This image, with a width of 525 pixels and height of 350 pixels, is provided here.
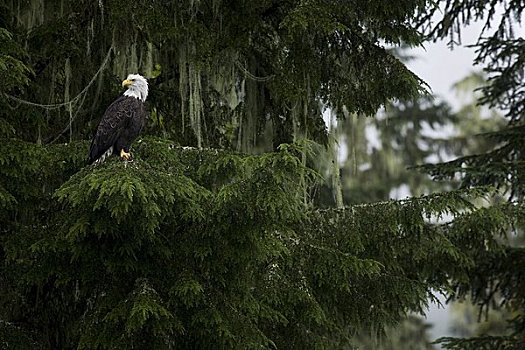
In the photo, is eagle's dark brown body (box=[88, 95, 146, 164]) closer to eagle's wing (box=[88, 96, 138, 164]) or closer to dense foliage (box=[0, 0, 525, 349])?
eagle's wing (box=[88, 96, 138, 164])

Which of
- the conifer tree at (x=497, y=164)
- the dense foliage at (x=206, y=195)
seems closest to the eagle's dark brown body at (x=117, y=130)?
the dense foliage at (x=206, y=195)

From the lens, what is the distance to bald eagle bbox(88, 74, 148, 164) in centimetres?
332

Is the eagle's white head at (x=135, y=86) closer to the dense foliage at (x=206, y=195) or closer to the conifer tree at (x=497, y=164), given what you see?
the dense foliage at (x=206, y=195)

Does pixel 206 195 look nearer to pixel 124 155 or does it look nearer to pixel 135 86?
pixel 124 155

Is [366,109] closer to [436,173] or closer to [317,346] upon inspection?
[317,346]

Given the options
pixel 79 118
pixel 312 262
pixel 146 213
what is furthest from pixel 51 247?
pixel 79 118

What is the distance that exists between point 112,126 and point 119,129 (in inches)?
1.3

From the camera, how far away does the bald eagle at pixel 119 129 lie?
3318mm

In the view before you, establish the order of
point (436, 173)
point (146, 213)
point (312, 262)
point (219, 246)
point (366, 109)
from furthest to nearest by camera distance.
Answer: point (436, 173), point (366, 109), point (312, 262), point (219, 246), point (146, 213)

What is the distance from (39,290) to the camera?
402cm

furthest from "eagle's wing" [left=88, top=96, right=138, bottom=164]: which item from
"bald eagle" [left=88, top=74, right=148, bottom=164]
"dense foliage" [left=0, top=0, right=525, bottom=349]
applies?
"dense foliage" [left=0, top=0, right=525, bottom=349]

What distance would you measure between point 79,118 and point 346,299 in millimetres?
2075

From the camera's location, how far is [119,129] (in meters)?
3.33

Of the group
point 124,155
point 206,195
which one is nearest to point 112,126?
point 124,155
